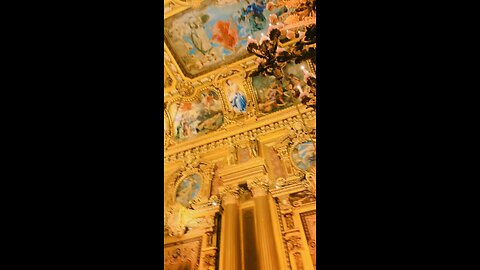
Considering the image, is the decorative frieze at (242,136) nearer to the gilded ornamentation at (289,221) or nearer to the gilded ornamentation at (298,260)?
Result: the gilded ornamentation at (289,221)

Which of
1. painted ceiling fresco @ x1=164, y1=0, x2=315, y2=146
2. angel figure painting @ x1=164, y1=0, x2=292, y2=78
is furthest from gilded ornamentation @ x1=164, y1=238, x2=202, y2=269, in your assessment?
angel figure painting @ x1=164, y1=0, x2=292, y2=78

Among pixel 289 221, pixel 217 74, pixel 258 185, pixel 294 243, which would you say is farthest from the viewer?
pixel 217 74

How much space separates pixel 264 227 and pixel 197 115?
11.3 ft

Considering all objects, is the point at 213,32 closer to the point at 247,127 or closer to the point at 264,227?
the point at 247,127

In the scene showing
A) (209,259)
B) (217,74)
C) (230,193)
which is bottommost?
(209,259)

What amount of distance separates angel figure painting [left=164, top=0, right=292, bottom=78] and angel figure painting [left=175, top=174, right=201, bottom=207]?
238 centimetres

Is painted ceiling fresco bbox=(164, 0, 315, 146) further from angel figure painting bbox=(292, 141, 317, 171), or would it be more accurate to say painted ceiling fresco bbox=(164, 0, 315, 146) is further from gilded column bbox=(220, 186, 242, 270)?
gilded column bbox=(220, 186, 242, 270)

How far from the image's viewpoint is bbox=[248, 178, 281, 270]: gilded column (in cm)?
612

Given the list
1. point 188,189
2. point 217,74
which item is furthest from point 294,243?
point 217,74

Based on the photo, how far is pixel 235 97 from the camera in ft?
27.8
